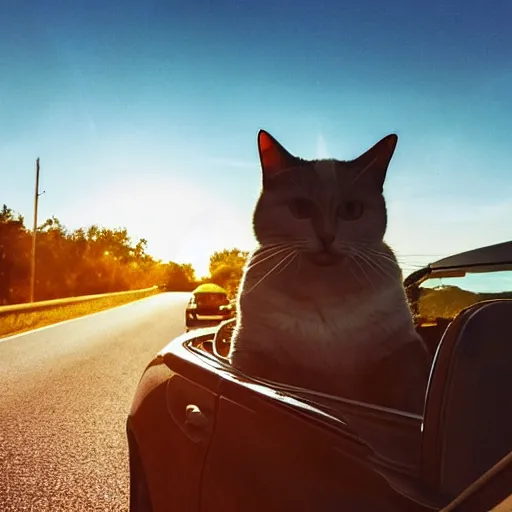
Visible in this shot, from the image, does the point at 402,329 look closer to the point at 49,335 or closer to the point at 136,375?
the point at 136,375

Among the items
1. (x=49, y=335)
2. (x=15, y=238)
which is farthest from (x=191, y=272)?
(x=49, y=335)

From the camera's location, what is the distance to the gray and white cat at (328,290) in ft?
7.09

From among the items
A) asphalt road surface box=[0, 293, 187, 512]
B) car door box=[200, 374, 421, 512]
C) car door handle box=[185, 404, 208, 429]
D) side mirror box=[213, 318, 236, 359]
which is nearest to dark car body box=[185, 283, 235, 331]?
asphalt road surface box=[0, 293, 187, 512]

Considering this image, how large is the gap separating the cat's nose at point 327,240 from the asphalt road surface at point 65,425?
260 cm

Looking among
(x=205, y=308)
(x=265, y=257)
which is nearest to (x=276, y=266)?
(x=265, y=257)

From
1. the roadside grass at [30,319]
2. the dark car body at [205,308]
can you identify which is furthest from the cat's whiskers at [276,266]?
the dark car body at [205,308]

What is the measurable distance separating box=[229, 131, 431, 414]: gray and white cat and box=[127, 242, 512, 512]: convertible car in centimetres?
25

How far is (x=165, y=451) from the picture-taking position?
2.32m

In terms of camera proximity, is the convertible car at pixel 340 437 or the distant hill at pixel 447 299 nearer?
the convertible car at pixel 340 437

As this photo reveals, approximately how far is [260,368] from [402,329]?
521 millimetres

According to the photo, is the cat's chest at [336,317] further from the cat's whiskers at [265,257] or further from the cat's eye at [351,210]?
the cat's eye at [351,210]

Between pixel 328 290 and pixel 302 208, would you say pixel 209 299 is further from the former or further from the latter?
pixel 328 290

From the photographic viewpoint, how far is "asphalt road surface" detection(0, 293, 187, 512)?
4.46 m

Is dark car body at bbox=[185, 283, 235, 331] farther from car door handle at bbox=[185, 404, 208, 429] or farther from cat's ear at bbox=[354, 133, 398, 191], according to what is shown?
car door handle at bbox=[185, 404, 208, 429]
